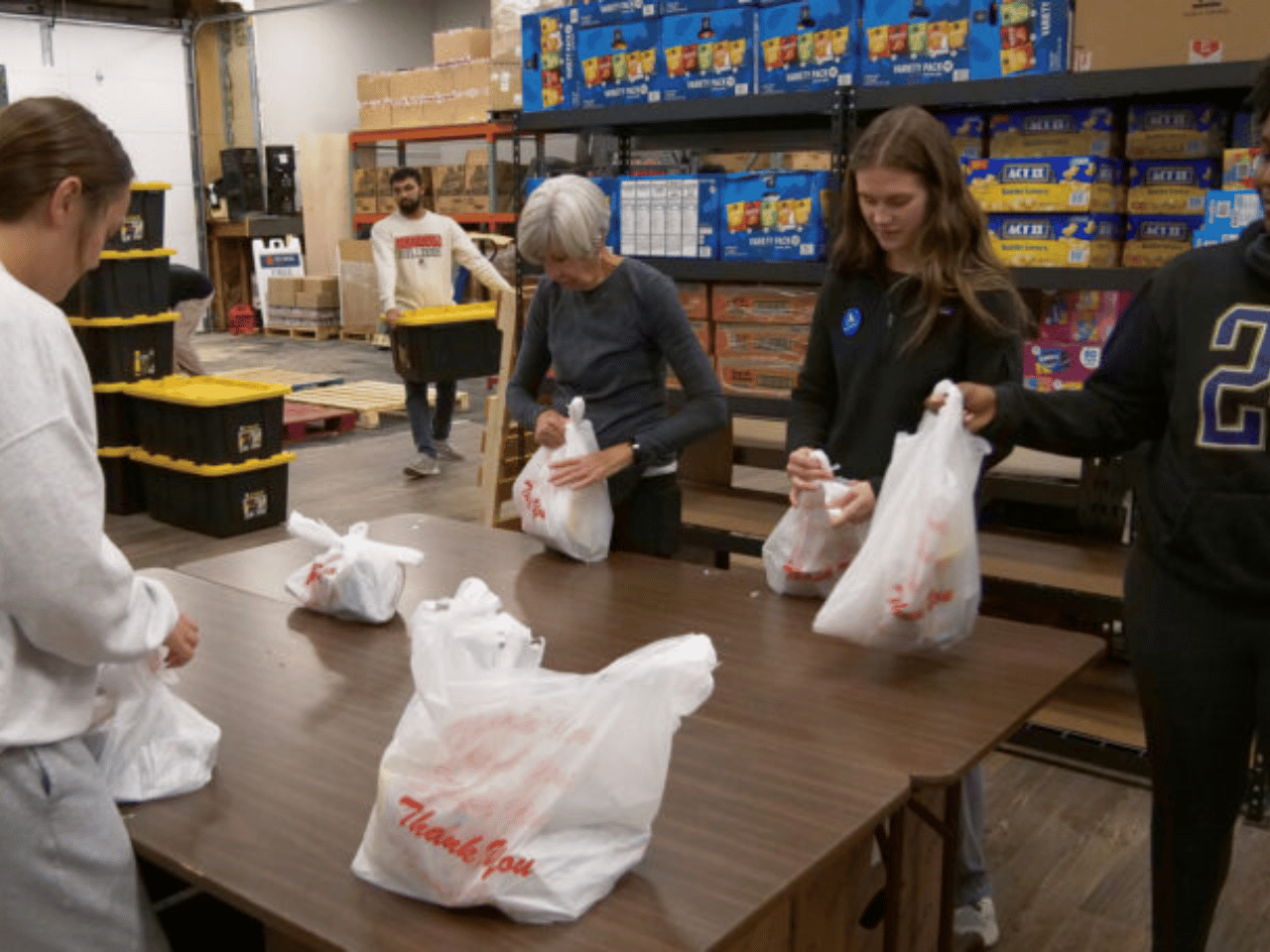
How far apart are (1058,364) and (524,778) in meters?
2.52

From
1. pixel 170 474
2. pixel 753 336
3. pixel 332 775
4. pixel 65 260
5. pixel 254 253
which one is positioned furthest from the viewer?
pixel 254 253

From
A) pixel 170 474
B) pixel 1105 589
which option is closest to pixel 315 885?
pixel 1105 589

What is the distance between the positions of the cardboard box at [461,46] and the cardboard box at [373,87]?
94cm

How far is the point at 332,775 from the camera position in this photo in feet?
5.17

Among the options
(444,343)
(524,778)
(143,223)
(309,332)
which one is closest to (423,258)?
(444,343)

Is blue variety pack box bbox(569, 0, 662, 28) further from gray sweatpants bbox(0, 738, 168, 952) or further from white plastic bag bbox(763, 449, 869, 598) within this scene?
gray sweatpants bbox(0, 738, 168, 952)

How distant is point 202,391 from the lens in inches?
226

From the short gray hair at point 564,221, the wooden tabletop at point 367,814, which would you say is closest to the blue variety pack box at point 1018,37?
the short gray hair at point 564,221

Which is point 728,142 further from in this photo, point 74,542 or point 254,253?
point 254,253

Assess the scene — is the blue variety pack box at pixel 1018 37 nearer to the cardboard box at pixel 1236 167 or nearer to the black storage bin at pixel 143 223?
the cardboard box at pixel 1236 167

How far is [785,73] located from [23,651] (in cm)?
286

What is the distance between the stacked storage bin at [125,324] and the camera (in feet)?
18.9

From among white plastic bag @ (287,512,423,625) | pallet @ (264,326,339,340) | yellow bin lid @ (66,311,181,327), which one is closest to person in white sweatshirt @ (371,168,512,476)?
yellow bin lid @ (66,311,181,327)

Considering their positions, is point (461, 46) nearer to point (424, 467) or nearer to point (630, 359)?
point (424, 467)
